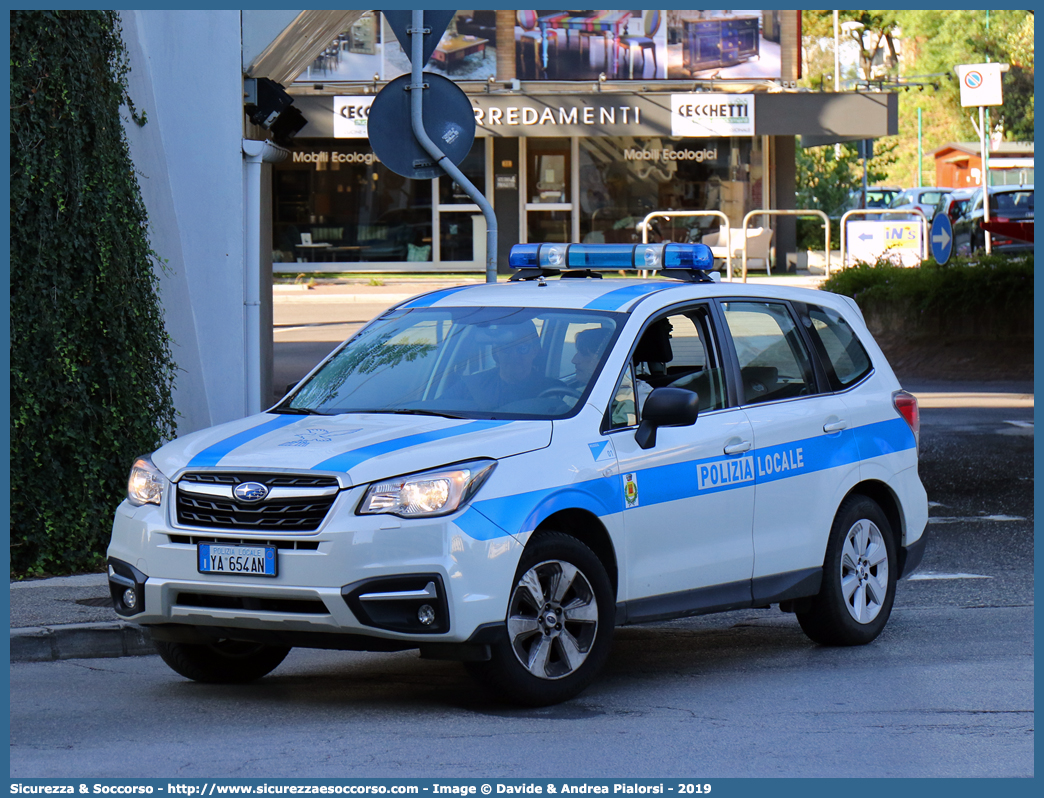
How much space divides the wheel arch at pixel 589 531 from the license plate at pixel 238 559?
1.04 m

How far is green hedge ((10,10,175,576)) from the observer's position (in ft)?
28.0

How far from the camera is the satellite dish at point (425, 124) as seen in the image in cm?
884

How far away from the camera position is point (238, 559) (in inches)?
228

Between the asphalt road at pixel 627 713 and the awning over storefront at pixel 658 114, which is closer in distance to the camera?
the asphalt road at pixel 627 713

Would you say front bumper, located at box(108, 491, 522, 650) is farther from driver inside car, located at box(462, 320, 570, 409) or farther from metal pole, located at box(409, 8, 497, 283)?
metal pole, located at box(409, 8, 497, 283)

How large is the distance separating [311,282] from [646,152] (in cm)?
852

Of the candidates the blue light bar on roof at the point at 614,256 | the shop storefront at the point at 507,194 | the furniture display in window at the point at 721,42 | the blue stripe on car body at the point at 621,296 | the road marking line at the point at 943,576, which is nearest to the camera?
the blue stripe on car body at the point at 621,296

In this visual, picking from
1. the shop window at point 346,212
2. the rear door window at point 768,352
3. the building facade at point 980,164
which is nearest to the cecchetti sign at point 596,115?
the shop window at point 346,212

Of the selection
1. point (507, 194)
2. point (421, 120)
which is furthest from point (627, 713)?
point (507, 194)

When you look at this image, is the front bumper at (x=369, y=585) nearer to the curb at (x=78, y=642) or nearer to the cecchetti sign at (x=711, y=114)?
the curb at (x=78, y=642)

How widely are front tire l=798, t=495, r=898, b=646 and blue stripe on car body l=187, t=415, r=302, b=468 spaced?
260 cm

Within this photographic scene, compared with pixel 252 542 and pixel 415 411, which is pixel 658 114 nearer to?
pixel 415 411

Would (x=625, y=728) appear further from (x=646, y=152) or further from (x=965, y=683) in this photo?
(x=646, y=152)

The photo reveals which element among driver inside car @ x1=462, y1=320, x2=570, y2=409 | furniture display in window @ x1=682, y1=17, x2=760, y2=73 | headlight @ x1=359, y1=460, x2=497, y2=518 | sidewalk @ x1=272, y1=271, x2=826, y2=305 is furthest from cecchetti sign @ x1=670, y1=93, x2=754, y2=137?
headlight @ x1=359, y1=460, x2=497, y2=518
